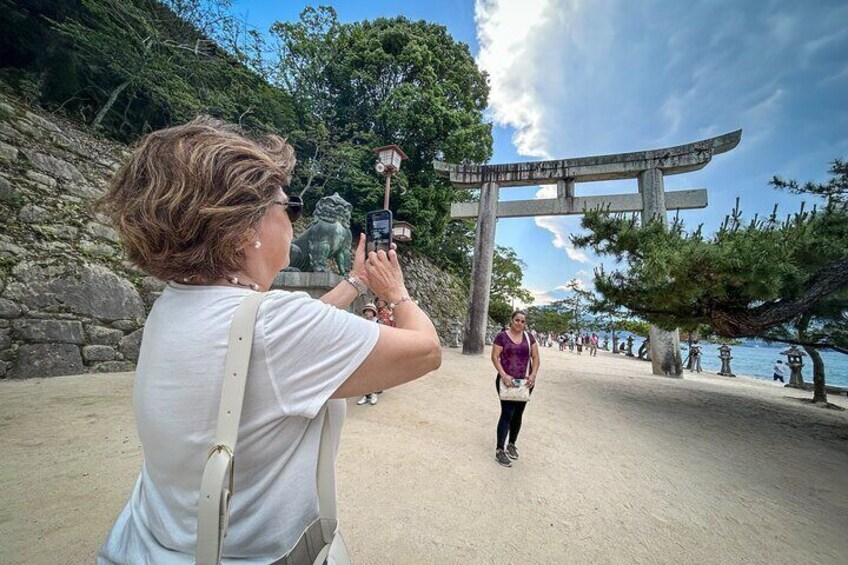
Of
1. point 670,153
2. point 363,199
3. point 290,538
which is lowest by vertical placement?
point 290,538

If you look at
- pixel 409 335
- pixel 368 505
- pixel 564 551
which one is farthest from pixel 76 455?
pixel 564 551

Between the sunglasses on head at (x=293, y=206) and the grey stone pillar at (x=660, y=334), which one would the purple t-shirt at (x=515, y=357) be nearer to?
the sunglasses on head at (x=293, y=206)

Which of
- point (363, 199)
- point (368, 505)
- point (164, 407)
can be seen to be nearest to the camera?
point (164, 407)

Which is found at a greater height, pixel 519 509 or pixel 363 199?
pixel 363 199

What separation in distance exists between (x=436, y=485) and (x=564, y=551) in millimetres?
1040

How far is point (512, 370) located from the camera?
3557 millimetres

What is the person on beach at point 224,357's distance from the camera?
0.71m

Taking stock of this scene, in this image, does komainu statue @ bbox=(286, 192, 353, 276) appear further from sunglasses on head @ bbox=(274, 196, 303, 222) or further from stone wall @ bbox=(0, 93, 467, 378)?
sunglasses on head @ bbox=(274, 196, 303, 222)

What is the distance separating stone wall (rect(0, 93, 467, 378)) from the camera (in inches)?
170

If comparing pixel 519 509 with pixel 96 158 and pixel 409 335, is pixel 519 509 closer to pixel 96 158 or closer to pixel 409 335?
pixel 409 335

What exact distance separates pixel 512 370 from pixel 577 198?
7.55m

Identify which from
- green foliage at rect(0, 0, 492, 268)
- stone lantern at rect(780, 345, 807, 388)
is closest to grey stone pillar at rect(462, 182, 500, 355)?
green foliage at rect(0, 0, 492, 268)

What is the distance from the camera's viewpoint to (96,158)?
635 centimetres

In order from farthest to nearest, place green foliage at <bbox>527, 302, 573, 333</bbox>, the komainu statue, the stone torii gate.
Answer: green foliage at <bbox>527, 302, 573, 333</bbox> < the stone torii gate < the komainu statue
